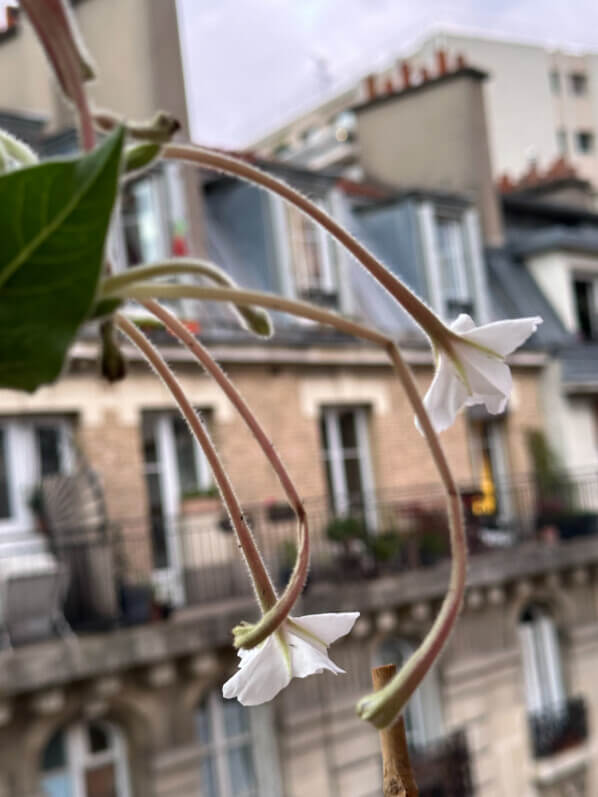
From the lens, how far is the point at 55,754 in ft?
25.1

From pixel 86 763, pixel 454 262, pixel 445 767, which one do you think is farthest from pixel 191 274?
pixel 454 262

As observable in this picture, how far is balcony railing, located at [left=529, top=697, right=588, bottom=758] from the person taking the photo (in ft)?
34.7

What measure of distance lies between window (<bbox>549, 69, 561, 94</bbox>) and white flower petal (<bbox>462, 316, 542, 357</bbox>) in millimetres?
24076

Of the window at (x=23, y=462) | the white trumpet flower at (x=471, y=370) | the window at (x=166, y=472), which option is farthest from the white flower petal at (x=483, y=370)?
the window at (x=166, y=472)

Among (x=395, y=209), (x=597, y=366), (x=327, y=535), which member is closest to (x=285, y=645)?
(x=327, y=535)

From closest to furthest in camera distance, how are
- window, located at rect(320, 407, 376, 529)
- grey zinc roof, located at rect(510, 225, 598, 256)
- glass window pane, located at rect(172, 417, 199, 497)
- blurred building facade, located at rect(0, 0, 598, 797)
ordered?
blurred building facade, located at rect(0, 0, 598, 797), glass window pane, located at rect(172, 417, 199, 497), window, located at rect(320, 407, 376, 529), grey zinc roof, located at rect(510, 225, 598, 256)

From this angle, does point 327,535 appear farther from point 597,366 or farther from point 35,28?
point 35,28

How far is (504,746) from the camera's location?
1023 cm

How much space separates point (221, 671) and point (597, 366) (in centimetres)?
514

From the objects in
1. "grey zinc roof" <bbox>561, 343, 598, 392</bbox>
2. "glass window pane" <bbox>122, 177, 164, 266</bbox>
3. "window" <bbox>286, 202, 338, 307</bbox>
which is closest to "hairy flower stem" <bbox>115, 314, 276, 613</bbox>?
"glass window pane" <bbox>122, 177, 164, 266</bbox>

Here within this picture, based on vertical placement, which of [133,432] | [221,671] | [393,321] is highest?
[393,321]

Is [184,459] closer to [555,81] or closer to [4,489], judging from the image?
[4,489]

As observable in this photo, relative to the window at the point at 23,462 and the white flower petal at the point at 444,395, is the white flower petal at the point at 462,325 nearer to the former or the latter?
the white flower petal at the point at 444,395

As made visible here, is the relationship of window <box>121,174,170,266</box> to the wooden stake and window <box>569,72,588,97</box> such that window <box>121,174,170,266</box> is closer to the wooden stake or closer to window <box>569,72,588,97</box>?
the wooden stake
